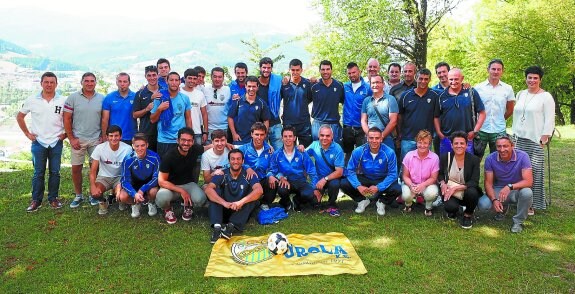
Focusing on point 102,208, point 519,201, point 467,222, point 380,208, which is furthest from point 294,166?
point 519,201

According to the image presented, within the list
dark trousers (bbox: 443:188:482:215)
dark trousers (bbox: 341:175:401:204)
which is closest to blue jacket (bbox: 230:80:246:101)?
dark trousers (bbox: 341:175:401:204)

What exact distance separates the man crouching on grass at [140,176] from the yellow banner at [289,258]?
1.78m

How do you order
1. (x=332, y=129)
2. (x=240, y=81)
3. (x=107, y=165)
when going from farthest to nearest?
(x=240, y=81)
(x=332, y=129)
(x=107, y=165)

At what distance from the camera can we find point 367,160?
7199mm

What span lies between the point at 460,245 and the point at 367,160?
6.90ft

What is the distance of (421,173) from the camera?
686 cm

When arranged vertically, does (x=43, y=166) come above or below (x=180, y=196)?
above

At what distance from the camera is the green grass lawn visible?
15.3ft

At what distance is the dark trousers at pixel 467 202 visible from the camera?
6339mm

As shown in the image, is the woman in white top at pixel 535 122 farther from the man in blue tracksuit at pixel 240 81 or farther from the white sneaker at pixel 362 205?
the man in blue tracksuit at pixel 240 81

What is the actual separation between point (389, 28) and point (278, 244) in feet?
59.5

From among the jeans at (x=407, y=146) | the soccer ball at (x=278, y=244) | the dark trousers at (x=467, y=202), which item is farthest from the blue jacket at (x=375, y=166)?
the soccer ball at (x=278, y=244)

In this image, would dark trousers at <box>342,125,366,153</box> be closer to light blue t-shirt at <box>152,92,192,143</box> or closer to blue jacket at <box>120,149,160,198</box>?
light blue t-shirt at <box>152,92,192,143</box>

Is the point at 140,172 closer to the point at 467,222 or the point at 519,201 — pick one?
the point at 467,222
